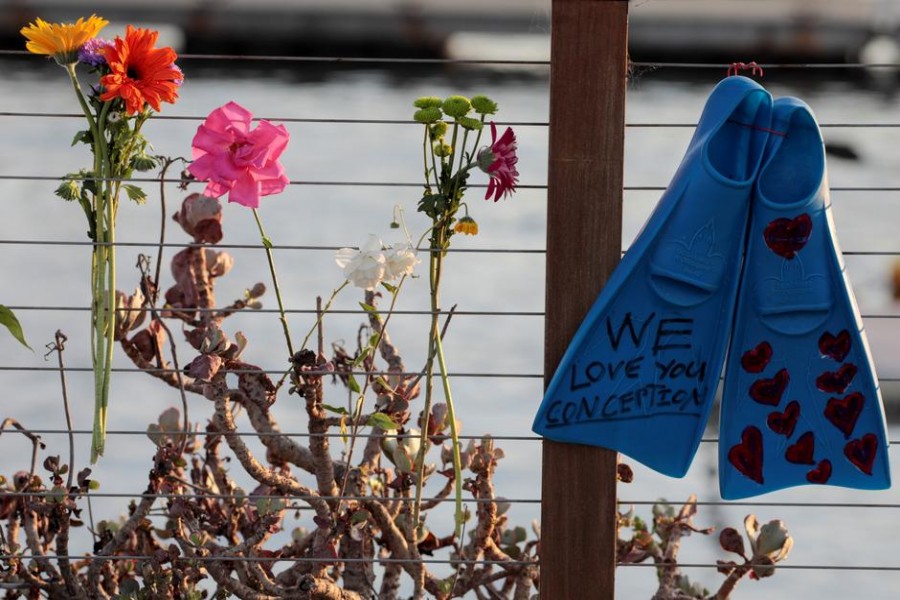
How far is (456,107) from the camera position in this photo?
1.37m

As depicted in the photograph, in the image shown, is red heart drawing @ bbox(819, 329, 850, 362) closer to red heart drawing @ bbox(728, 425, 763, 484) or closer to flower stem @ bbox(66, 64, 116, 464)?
red heart drawing @ bbox(728, 425, 763, 484)

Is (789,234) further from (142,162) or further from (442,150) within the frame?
(142,162)

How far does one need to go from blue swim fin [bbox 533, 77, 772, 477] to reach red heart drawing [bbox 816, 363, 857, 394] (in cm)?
12

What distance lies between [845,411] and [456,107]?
21.9 inches

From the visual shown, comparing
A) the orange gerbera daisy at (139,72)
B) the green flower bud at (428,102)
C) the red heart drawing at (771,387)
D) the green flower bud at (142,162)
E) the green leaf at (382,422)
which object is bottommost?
the green leaf at (382,422)

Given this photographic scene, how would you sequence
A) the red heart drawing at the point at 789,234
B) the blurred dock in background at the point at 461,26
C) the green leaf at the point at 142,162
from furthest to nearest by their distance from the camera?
1. the blurred dock in background at the point at 461,26
2. the green leaf at the point at 142,162
3. the red heart drawing at the point at 789,234

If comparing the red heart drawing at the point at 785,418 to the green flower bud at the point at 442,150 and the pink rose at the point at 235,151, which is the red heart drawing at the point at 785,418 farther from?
the pink rose at the point at 235,151

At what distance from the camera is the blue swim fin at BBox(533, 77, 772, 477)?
1.33 m

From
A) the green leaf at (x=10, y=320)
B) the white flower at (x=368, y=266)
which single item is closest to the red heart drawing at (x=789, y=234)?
the white flower at (x=368, y=266)

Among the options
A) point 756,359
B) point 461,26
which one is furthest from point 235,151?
point 461,26

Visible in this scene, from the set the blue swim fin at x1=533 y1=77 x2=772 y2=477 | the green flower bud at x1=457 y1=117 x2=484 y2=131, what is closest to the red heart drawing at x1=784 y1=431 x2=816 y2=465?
the blue swim fin at x1=533 y1=77 x2=772 y2=477

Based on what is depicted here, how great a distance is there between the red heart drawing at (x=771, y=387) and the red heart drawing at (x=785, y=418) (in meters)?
0.02

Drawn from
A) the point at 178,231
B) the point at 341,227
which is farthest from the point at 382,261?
the point at 178,231

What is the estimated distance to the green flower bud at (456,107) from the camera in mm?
1362
